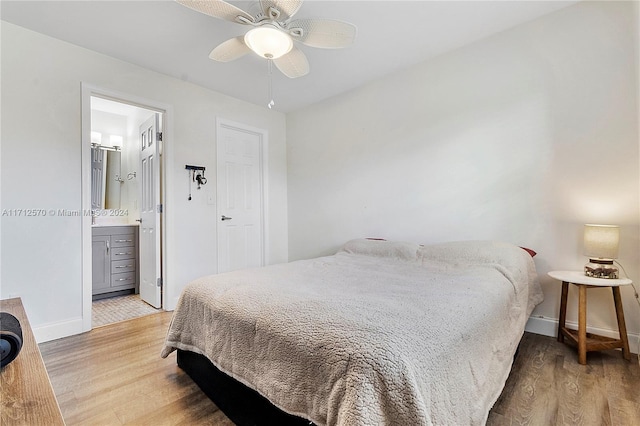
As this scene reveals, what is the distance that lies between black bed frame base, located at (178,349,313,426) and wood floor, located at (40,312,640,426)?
0.22 feet

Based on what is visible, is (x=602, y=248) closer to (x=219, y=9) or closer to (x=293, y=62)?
(x=293, y=62)

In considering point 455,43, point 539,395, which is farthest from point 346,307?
point 455,43

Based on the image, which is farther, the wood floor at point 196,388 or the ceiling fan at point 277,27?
the ceiling fan at point 277,27

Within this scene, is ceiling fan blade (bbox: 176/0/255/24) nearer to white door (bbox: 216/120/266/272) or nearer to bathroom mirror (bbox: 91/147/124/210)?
white door (bbox: 216/120/266/272)

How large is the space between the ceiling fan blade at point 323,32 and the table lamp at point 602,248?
2.04m

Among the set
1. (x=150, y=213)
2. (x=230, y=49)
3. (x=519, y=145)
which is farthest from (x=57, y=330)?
(x=519, y=145)

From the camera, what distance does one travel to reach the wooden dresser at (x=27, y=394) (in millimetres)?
736

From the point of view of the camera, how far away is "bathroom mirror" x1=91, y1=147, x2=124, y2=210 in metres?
4.07

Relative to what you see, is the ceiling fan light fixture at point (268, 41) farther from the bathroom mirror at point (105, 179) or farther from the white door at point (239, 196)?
the bathroom mirror at point (105, 179)

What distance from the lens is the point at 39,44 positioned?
2379 millimetres

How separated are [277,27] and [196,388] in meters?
2.20

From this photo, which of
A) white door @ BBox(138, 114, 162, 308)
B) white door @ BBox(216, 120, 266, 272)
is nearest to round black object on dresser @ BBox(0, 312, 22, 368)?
white door @ BBox(138, 114, 162, 308)

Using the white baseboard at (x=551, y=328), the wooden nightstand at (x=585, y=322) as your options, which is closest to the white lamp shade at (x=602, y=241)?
the wooden nightstand at (x=585, y=322)

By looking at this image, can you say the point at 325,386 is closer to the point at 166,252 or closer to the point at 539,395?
the point at 539,395
